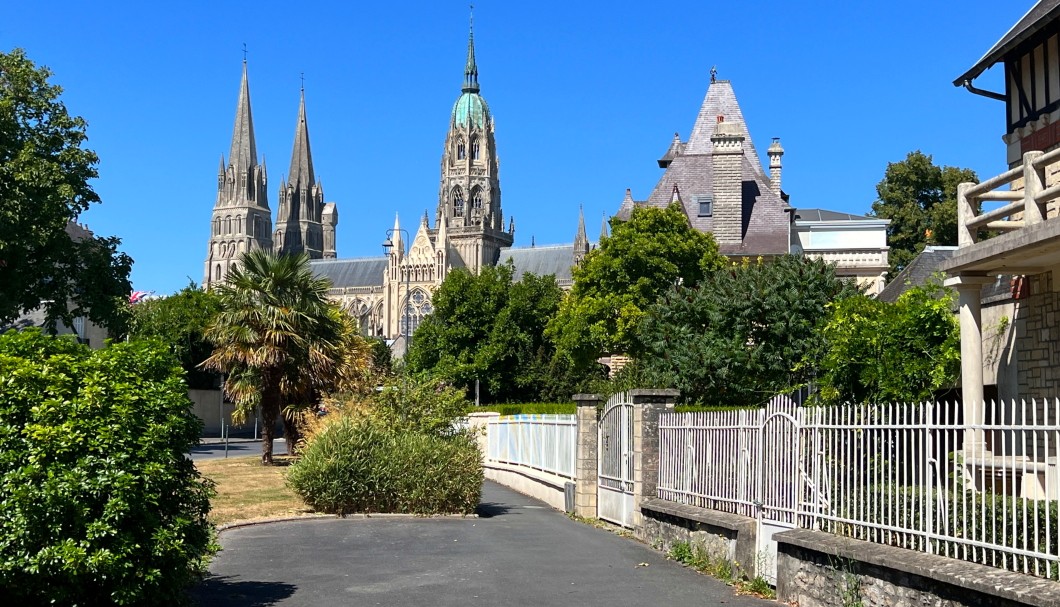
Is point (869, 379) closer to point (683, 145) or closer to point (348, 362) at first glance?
point (348, 362)

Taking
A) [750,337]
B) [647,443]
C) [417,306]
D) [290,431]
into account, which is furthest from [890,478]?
[417,306]

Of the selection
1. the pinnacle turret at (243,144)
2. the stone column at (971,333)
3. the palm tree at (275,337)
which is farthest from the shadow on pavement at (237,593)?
→ the pinnacle turret at (243,144)

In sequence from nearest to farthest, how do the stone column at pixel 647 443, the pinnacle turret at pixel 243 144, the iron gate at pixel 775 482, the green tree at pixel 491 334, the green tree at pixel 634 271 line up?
the iron gate at pixel 775 482, the stone column at pixel 647 443, the green tree at pixel 634 271, the green tree at pixel 491 334, the pinnacle turret at pixel 243 144

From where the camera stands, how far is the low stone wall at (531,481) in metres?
21.7

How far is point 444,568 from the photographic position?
1255 cm

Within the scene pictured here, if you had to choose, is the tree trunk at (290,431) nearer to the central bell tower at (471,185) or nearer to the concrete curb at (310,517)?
the concrete curb at (310,517)

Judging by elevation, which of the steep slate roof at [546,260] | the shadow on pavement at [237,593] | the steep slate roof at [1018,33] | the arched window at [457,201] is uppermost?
the arched window at [457,201]

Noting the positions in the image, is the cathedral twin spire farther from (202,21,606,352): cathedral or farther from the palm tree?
the palm tree

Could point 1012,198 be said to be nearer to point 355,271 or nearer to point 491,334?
point 491,334

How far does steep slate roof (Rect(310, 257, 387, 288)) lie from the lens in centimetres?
16575

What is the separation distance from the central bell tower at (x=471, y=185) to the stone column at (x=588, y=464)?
140316mm

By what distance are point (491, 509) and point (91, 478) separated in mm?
12693

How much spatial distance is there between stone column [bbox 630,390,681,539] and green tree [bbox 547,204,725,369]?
92.6 ft

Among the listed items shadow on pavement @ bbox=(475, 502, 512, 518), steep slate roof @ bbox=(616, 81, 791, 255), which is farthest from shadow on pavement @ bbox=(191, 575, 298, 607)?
steep slate roof @ bbox=(616, 81, 791, 255)
